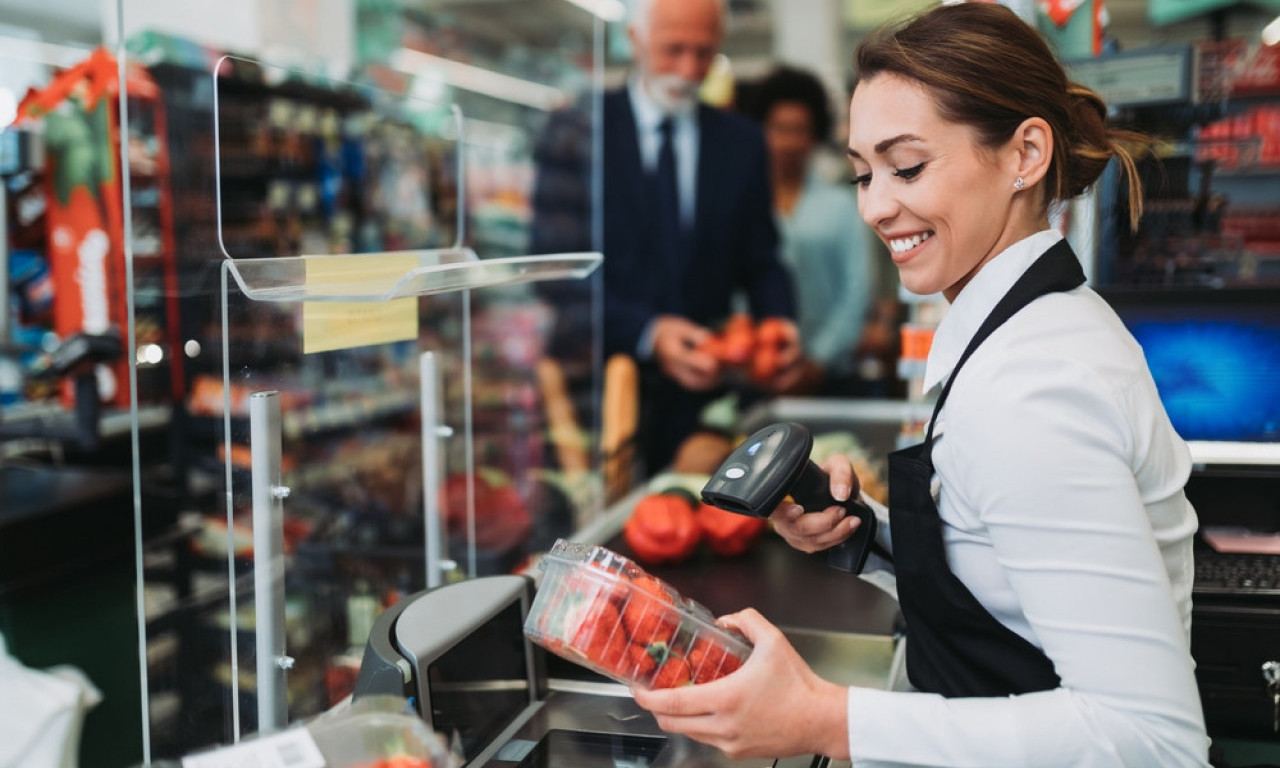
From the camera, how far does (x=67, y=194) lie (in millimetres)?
3238

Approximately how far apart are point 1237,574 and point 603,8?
2.40m

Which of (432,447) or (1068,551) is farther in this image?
(432,447)

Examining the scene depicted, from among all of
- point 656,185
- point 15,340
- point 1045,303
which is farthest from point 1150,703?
point 15,340

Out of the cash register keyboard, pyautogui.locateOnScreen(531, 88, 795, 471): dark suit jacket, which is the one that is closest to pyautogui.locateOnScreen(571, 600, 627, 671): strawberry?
the cash register keyboard

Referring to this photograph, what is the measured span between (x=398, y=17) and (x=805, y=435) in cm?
308

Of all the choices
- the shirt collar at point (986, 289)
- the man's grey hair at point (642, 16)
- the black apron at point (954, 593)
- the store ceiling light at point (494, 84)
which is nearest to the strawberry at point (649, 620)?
the black apron at point (954, 593)

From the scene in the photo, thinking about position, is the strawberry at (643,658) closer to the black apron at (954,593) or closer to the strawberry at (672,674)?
the strawberry at (672,674)

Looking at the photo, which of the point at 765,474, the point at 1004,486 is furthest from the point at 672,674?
the point at 1004,486

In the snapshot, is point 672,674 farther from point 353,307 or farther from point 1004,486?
point 353,307

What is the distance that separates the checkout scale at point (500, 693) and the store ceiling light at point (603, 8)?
2207 millimetres

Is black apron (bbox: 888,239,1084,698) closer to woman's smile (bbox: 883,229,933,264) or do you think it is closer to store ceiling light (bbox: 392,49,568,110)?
woman's smile (bbox: 883,229,933,264)

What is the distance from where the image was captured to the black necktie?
3533 mm

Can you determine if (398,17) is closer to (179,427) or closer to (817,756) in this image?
(179,427)

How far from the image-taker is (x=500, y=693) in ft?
4.75
